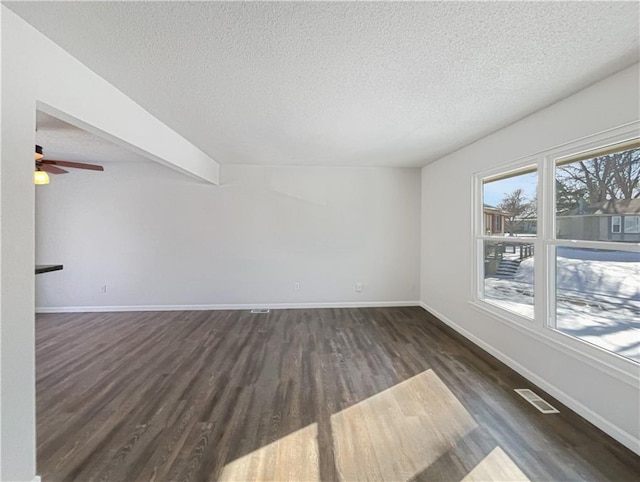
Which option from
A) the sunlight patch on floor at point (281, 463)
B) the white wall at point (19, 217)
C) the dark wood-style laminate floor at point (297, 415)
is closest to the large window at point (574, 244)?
the dark wood-style laminate floor at point (297, 415)

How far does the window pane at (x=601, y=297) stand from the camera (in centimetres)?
192

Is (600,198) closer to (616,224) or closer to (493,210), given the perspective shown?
(616,224)

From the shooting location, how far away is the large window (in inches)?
76.5

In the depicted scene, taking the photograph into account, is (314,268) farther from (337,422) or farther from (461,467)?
(461,467)

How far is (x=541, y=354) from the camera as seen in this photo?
251 centimetres

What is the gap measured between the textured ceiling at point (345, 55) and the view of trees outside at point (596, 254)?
0.68m

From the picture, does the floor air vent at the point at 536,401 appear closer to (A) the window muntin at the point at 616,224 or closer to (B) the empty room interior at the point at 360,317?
(B) the empty room interior at the point at 360,317

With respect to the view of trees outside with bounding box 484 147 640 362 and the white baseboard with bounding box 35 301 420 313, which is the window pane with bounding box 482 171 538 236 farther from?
the white baseboard with bounding box 35 301 420 313

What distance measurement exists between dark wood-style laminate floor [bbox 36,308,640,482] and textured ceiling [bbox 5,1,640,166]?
2.48 meters

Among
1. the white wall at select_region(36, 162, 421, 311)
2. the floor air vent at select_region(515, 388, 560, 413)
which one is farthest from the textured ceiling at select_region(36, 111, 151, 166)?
the floor air vent at select_region(515, 388, 560, 413)

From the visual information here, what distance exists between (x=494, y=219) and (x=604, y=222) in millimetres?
1279

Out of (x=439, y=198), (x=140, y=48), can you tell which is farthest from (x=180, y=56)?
(x=439, y=198)

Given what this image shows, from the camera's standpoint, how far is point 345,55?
1.72 meters

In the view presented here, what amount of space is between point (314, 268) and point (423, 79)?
3592mm
